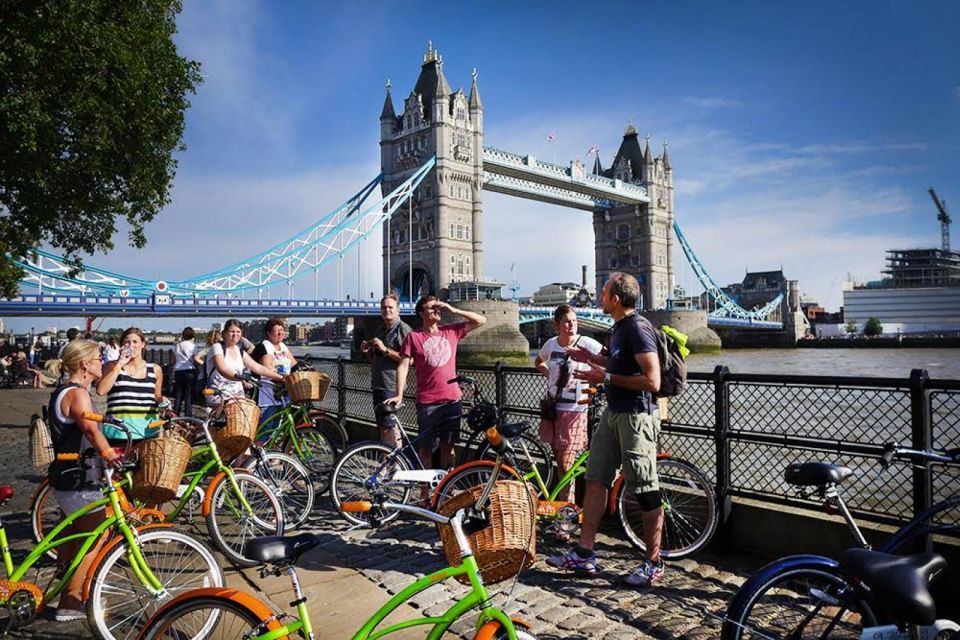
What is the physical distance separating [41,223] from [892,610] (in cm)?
1174

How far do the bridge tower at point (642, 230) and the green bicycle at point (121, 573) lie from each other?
3328 inches

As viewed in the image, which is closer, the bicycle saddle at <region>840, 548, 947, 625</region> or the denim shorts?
the bicycle saddle at <region>840, 548, 947, 625</region>

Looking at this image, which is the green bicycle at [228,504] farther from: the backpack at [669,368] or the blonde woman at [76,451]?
the backpack at [669,368]

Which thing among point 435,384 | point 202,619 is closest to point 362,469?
point 435,384

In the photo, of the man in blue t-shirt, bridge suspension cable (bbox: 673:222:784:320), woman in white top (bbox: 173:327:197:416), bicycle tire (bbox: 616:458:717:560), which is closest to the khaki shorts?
the man in blue t-shirt

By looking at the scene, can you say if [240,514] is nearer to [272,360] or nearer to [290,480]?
[290,480]

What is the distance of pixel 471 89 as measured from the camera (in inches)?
2734

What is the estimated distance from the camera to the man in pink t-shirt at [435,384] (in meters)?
4.98

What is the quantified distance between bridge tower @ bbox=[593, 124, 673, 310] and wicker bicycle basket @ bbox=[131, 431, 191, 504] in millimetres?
84067

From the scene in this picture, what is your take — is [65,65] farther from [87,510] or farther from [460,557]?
[460,557]

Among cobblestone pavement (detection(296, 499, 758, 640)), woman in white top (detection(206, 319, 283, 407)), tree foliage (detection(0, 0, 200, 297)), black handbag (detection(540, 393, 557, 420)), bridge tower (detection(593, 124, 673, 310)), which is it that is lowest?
cobblestone pavement (detection(296, 499, 758, 640))

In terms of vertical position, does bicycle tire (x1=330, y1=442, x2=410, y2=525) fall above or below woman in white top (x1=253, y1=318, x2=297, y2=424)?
below

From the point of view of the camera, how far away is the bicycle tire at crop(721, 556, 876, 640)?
7.68 feet

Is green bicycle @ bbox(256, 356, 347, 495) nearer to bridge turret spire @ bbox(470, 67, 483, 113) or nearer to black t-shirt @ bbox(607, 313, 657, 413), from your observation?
black t-shirt @ bbox(607, 313, 657, 413)
